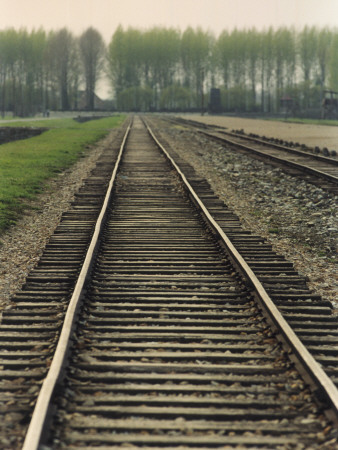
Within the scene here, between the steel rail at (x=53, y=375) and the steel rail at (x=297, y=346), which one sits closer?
the steel rail at (x=53, y=375)

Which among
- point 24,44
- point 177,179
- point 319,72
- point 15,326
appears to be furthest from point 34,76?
point 15,326

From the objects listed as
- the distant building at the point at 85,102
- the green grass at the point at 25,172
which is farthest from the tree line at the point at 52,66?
the green grass at the point at 25,172

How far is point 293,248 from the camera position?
7.75 meters

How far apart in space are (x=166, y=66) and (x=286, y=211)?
11731cm

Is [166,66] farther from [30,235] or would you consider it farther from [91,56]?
[30,235]

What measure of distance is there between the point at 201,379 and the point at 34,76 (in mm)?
114642

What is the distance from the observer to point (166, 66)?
122m

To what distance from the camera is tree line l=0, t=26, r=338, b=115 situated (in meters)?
105

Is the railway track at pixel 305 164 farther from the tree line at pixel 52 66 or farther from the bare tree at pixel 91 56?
the bare tree at pixel 91 56

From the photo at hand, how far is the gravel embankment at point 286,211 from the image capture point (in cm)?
700

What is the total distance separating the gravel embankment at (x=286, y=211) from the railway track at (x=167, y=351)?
476 mm

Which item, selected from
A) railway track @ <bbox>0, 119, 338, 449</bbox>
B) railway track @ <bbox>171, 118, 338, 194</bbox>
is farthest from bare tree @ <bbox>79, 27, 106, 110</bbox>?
railway track @ <bbox>0, 119, 338, 449</bbox>

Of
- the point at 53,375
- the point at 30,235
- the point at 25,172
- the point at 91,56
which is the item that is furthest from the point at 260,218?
the point at 91,56

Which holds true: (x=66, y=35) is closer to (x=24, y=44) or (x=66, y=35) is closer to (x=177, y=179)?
(x=24, y=44)
